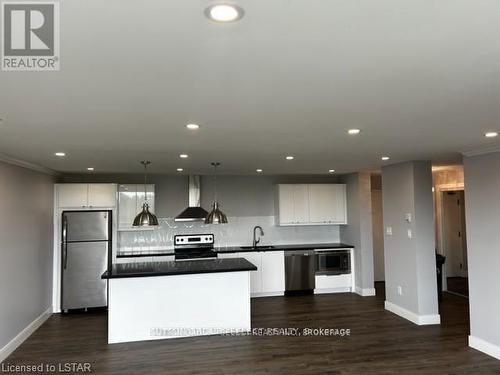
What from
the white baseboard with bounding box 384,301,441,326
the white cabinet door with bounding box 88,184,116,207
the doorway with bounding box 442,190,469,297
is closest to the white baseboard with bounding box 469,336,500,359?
the white baseboard with bounding box 384,301,441,326

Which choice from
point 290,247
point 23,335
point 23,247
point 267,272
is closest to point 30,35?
point 23,247

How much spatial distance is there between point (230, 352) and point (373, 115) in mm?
3216

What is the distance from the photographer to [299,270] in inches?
282

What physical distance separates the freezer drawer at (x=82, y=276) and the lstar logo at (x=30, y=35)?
5.00m

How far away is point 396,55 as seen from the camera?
1.62 m

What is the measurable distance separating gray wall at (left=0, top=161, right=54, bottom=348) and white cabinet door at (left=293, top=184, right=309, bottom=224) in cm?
453

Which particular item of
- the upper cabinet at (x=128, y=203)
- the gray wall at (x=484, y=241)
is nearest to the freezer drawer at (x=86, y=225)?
the upper cabinet at (x=128, y=203)

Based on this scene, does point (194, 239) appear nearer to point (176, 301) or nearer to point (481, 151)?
point (176, 301)

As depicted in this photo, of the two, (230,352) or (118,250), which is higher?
(118,250)

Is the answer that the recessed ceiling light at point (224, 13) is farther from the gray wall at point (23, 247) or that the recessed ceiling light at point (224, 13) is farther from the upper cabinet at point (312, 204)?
the upper cabinet at point (312, 204)

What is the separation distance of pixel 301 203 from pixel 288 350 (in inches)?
143

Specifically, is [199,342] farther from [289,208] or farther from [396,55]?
[396,55]

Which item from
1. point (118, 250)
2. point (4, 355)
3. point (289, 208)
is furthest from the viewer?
point (289, 208)

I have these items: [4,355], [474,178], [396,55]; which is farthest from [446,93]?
[4,355]
